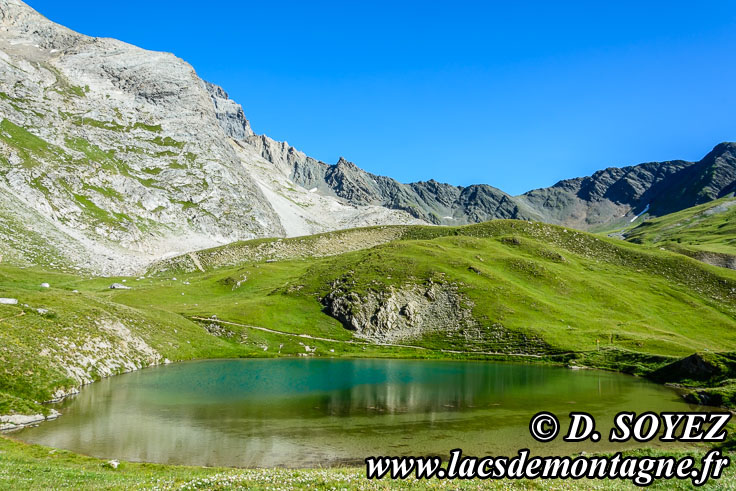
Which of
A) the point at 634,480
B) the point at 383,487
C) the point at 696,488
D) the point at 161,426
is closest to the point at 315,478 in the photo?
the point at 383,487

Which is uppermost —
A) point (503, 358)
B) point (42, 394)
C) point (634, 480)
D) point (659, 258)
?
point (659, 258)

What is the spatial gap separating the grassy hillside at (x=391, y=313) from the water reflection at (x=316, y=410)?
8.41 metres

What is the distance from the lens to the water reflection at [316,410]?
110 ft

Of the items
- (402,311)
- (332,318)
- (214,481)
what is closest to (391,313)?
(402,311)

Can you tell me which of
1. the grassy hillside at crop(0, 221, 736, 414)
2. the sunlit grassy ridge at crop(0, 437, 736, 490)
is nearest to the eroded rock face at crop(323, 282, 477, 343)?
the grassy hillside at crop(0, 221, 736, 414)

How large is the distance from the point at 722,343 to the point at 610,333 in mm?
28398

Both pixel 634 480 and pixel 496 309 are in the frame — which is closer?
pixel 634 480

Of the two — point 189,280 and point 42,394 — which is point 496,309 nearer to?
point 42,394

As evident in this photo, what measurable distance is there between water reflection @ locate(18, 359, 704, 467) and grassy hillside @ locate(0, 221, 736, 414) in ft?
27.6

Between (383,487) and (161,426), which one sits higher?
(383,487)

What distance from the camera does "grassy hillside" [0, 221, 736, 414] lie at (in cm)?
6209

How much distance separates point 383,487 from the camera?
1930 cm

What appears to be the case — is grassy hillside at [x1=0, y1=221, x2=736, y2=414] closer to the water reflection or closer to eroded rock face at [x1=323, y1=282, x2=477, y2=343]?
eroded rock face at [x1=323, y1=282, x2=477, y2=343]

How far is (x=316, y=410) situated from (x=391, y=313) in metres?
70.1
